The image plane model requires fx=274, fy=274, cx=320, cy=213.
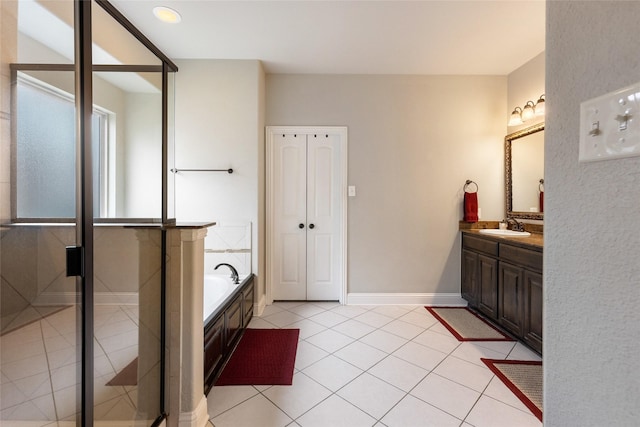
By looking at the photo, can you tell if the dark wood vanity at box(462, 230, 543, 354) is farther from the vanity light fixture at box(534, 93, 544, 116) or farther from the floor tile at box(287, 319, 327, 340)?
the floor tile at box(287, 319, 327, 340)

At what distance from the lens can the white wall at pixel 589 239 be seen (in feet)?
1.54

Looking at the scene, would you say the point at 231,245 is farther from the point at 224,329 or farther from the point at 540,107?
the point at 540,107

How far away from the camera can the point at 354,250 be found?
11.0 feet

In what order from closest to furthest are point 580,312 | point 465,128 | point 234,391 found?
point 580,312 → point 234,391 → point 465,128

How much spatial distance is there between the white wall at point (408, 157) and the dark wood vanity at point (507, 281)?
26 centimetres

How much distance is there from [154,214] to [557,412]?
1.65 meters

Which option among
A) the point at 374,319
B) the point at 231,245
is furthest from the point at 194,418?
the point at 374,319

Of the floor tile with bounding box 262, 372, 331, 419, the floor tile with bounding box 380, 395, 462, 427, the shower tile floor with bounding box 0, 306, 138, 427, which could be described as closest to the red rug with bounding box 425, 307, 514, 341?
the floor tile with bounding box 380, 395, 462, 427

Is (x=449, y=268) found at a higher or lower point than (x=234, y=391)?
higher

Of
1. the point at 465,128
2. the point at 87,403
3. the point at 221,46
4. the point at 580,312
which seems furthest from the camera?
the point at 465,128

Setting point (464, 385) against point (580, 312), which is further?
point (464, 385)

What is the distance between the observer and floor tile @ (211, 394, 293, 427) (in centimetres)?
154

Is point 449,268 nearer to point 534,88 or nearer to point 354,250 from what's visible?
point 354,250

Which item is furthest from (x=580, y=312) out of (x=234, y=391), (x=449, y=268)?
(x=449, y=268)
